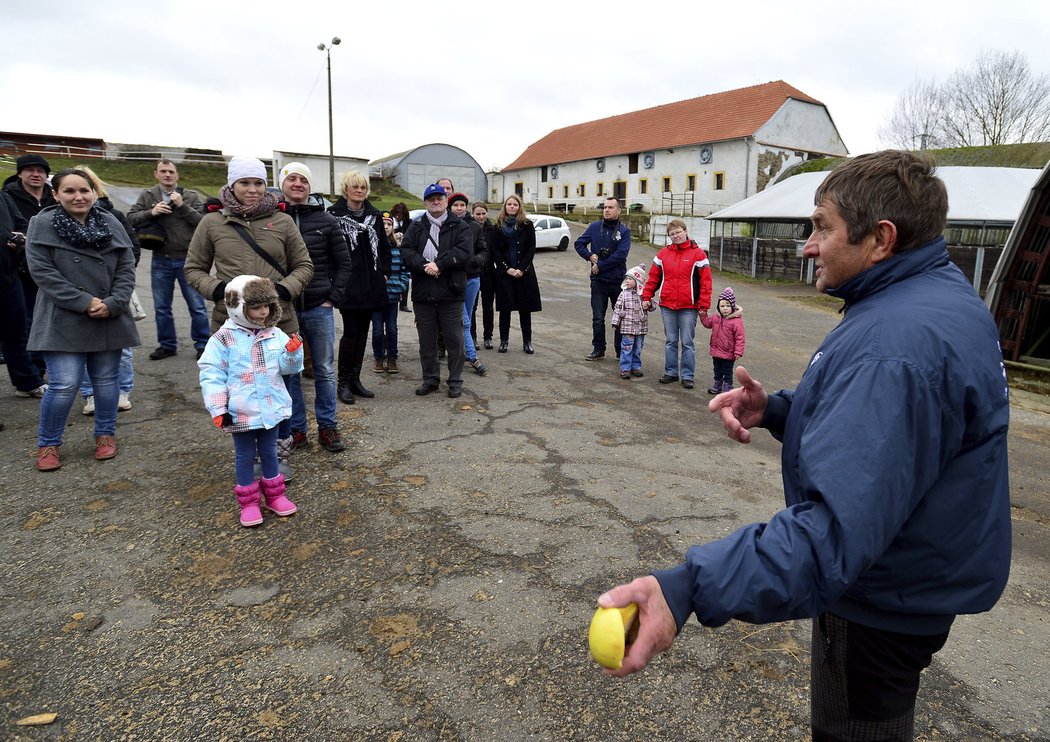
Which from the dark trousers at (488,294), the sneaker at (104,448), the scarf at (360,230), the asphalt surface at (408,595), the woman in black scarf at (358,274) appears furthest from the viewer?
the dark trousers at (488,294)

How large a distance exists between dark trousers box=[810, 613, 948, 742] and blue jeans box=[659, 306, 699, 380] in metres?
5.91

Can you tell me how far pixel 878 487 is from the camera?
124 centimetres

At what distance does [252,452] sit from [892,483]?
3416 millimetres

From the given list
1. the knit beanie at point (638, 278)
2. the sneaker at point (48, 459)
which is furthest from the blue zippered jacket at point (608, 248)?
the sneaker at point (48, 459)

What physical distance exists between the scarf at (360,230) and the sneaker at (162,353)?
300cm

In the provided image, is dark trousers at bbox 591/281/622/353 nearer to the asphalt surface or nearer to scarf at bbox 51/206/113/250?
the asphalt surface

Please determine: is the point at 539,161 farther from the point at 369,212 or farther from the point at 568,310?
the point at 369,212

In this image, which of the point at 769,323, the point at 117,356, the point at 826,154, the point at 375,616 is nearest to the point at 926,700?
the point at 375,616

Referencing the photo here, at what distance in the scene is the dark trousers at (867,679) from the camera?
1.52 meters

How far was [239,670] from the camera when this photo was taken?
2574 mm

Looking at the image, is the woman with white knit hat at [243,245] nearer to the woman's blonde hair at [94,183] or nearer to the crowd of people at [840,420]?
the crowd of people at [840,420]

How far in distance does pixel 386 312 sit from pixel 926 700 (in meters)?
6.21

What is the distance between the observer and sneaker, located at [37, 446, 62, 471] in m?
4.37

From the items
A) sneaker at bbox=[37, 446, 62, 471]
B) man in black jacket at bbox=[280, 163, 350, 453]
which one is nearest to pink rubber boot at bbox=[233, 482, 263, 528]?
man in black jacket at bbox=[280, 163, 350, 453]
